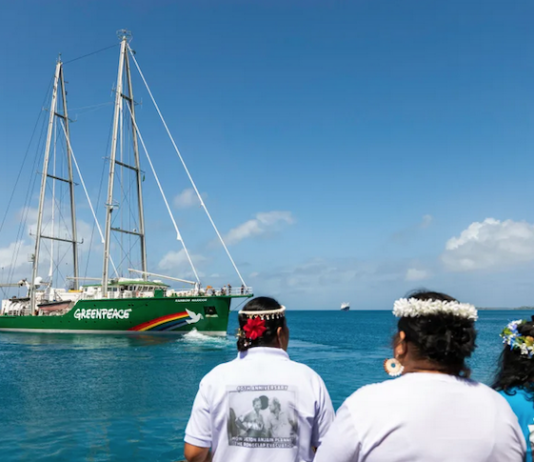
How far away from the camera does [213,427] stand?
9.85 feet

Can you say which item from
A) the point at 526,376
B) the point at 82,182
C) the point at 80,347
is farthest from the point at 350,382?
the point at 82,182

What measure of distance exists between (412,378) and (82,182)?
5607 cm

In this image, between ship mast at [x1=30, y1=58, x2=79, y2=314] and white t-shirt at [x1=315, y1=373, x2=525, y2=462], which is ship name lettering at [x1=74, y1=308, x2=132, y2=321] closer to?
ship mast at [x1=30, y1=58, x2=79, y2=314]

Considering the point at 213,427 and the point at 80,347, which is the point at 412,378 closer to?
the point at 213,427

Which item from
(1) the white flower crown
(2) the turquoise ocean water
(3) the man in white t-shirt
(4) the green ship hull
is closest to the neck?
(1) the white flower crown

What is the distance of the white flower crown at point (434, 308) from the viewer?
2.31 metres

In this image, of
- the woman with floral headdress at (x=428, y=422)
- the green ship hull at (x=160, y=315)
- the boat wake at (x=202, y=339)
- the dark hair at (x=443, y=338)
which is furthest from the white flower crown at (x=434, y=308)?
the green ship hull at (x=160, y=315)

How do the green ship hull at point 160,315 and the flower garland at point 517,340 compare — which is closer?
the flower garland at point 517,340

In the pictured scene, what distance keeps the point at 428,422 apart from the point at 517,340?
1554 mm

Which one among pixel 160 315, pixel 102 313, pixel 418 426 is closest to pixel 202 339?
pixel 160 315

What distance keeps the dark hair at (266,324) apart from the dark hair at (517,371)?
4.90 ft

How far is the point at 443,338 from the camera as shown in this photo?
2.29 meters

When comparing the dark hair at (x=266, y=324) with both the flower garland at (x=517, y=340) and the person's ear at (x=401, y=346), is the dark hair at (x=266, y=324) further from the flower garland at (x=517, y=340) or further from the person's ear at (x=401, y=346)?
the flower garland at (x=517, y=340)

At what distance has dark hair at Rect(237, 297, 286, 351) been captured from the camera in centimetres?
313
